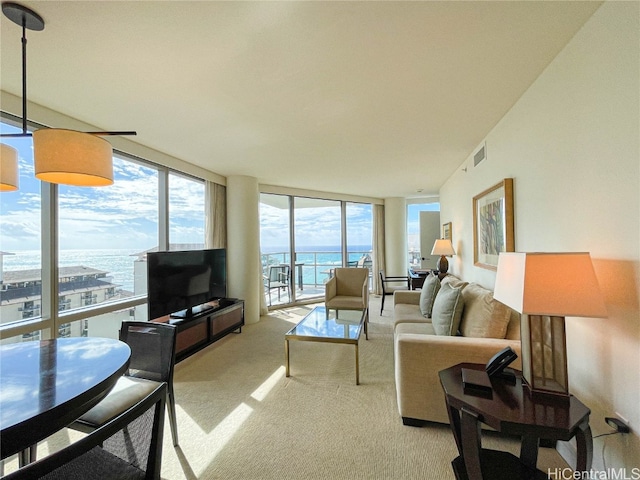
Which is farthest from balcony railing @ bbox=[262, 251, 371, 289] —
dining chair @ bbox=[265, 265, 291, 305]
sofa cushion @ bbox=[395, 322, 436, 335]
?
sofa cushion @ bbox=[395, 322, 436, 335]

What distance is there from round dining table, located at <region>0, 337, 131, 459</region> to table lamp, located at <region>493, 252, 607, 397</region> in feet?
6.20

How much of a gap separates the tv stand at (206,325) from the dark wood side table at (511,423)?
97.1 inches

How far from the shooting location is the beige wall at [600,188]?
119 cm

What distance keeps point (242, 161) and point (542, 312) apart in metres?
3.51

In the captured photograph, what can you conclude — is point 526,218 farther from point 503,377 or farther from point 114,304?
point 114,304

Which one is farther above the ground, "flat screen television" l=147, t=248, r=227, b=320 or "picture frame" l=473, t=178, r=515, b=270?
"picture frame" l=473, t=178, r=515, b=270

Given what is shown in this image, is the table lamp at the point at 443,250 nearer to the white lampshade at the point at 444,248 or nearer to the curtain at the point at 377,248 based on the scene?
the white lampshade at the point at 444,248

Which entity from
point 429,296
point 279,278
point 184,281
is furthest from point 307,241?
point 429,296

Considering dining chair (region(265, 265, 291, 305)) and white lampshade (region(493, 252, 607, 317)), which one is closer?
white lampshade (region(493, 252, 607, 317))

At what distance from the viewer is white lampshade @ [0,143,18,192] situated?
4.38 ft

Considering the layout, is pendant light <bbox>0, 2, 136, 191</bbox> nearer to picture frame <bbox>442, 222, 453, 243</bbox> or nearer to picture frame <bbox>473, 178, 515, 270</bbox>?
picture frame <bbox>473, 178, 515, 270</bbox>

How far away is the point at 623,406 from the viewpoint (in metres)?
1.25

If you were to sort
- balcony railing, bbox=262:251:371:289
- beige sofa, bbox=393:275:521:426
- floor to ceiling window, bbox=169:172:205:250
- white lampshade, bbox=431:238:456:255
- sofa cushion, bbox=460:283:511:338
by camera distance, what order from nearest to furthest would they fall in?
beige sofa, bbox=393:275:521:426 → sofa cushion, bbox=460:283:511:338 → floor to ceiling window, bbox=169:172:205:250 → white lampshade, bbox=431:238:456:255 → balcony railing, bbox=262:251:371:289

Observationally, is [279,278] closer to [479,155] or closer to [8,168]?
[479,155]
